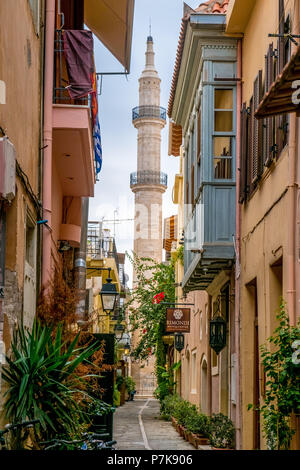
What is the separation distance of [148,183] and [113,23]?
49.3 meters

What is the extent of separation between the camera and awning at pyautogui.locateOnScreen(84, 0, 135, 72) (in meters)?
17.4

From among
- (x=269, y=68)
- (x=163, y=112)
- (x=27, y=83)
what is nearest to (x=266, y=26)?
(x=269, y=68)

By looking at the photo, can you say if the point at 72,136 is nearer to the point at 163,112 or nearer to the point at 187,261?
the point at 187,261

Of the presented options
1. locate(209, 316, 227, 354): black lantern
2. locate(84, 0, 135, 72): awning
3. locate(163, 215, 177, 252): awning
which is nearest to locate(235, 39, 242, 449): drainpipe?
locate(209, 316, 227, 354): black lantern

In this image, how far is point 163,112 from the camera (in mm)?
68500

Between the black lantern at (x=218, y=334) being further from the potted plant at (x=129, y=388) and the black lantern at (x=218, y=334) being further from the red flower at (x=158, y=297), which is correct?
the potted plant at (x=129, y=388)

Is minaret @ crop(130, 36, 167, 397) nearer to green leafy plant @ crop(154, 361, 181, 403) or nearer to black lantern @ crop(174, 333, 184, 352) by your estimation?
green leafy plant @ crop(154, 361, 181, 403)

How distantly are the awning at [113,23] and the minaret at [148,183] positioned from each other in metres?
47.7

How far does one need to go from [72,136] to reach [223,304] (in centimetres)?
676

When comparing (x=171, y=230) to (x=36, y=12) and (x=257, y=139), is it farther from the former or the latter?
(x=36, y=12)

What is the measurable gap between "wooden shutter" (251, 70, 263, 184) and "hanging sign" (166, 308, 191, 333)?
11851 millimetres

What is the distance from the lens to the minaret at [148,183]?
6706 centimetres

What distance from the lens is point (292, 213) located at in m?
10.5

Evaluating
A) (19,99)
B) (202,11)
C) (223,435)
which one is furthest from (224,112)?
(19,99)
